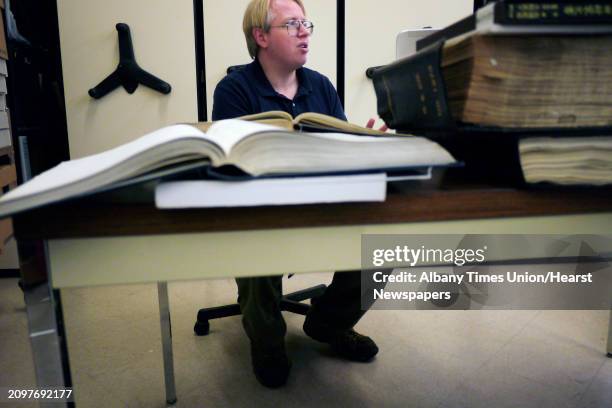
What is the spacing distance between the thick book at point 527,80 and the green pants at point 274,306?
0.79m

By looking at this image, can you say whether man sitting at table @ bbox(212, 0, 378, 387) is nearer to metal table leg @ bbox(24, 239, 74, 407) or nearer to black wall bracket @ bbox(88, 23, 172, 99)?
black wall bracket @ bbox(88, 23, 172, 99)

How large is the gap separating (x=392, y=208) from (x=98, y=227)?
0.87 feet

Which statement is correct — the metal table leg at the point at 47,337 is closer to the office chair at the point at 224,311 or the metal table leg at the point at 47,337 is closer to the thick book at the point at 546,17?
the thick book at the point at 546,17

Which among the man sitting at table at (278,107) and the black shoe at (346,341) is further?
the black shoe at (346,341)

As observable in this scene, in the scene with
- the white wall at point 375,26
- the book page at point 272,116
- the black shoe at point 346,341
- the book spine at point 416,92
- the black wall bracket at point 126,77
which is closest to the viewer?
the book spine at point 416,92

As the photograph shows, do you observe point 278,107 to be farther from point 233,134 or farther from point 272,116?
point 233,134

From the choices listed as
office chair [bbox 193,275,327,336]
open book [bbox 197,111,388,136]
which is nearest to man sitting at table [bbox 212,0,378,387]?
office chair [bbox 193,275,327,336]

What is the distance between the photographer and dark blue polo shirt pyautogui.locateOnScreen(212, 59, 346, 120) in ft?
4.40

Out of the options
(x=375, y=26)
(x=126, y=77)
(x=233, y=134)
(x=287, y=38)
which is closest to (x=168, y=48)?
(x=126, y=77)

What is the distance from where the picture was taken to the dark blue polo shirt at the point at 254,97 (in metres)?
1.34

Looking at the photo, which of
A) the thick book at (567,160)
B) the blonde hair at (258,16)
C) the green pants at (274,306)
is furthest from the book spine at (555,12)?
the blonde hair at (258,16)

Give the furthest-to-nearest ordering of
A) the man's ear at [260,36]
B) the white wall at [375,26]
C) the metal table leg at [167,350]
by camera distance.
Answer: the white wall at [375,26], the man's ear at [260,36], the metal table leg at [167,350]

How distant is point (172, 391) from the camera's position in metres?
1.09

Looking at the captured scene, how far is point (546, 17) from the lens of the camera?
16.2 inches
